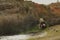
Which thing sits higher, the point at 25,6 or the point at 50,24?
the point at 25,6

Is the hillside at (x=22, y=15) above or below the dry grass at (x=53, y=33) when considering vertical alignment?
above

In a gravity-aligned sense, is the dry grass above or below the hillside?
below

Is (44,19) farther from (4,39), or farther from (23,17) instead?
(4,39)

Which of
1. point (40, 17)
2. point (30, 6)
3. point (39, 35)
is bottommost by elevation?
point (39, 35)

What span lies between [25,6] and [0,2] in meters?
0.29

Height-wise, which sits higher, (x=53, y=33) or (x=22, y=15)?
(x=22, y=15)

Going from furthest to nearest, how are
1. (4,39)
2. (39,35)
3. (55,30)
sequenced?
(55,30) → (39,35) → (4,39)

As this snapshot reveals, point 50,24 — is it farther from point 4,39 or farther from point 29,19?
point 4,39

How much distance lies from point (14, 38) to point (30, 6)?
1.68 feet

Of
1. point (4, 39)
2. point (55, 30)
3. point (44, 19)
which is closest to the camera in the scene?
point (4, 39)

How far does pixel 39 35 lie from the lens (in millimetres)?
1541

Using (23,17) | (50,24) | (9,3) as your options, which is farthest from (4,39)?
(50,24)

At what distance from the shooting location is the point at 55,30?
1646 millimetres

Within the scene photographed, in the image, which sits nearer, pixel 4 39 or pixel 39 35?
pixel 4 39
